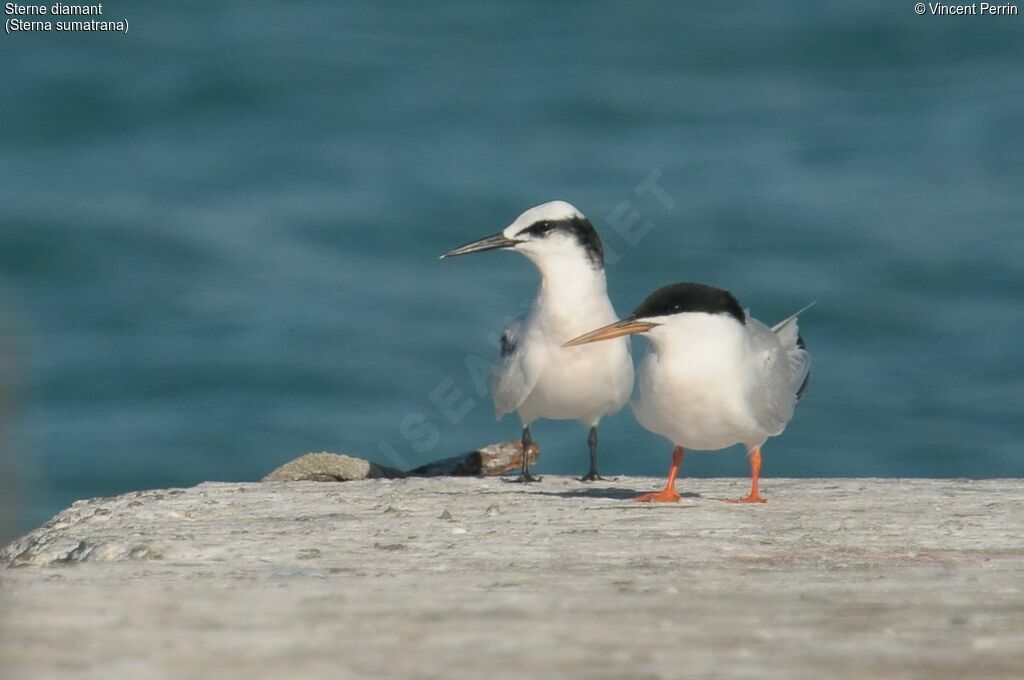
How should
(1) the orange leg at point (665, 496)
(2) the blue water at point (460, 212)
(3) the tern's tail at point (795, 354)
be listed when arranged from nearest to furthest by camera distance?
(1) the orange leg at point (665, 496), (3) the tern's tail at point (795, 354), (2) the blue water at point (460, 212)

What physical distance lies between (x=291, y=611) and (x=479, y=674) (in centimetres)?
49

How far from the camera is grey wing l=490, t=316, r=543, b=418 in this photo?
21.5 feet

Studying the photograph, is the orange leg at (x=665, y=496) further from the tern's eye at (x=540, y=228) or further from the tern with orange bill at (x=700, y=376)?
the tern's eye at (x=540, y=228)

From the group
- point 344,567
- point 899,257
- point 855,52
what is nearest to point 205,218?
point 899,257

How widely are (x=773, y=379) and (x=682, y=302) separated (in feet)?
1.60

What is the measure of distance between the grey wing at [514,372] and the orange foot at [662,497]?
1.10 meters

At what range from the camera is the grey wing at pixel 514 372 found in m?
6.55

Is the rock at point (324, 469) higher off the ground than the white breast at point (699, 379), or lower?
lower

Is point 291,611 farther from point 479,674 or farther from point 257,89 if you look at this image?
point 257,89

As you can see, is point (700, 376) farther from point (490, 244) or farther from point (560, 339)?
point (490, 244)

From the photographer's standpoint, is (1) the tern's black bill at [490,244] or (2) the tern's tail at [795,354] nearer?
(2) the tern's tail at [795,354]

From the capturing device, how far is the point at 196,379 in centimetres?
1282

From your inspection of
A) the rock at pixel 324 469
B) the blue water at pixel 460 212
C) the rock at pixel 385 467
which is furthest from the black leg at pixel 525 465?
the blue water at pixel 460 212

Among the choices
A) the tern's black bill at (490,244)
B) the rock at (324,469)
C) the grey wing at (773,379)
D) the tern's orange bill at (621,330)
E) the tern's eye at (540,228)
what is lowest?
the rock at (324,469)
